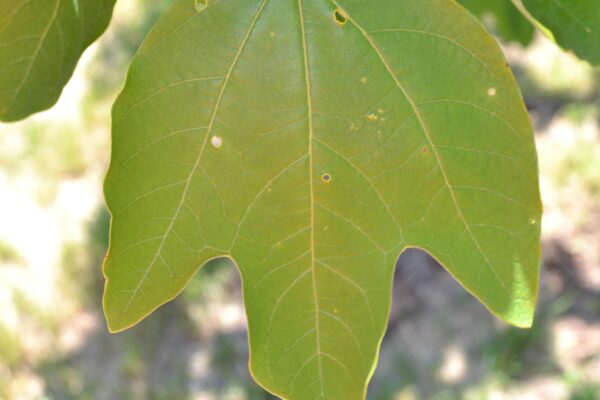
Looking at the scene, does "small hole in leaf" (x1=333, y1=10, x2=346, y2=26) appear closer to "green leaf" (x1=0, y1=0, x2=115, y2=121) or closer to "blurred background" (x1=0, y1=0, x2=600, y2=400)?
"green leaf" (x1=0, y1=0, x2=115, y2=121)

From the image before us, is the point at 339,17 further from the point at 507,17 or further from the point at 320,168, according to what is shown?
the point at 507,17

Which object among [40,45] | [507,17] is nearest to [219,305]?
[507,17]

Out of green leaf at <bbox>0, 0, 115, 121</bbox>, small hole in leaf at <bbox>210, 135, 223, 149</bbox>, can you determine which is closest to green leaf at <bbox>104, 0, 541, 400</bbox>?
small hole in leaf at <bbox>210, 135, 223, 149</bbox>

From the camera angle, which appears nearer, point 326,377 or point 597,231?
point 326,377

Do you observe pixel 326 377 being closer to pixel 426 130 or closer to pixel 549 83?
pixel 426 130

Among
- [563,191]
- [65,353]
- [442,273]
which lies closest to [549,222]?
[563,191]

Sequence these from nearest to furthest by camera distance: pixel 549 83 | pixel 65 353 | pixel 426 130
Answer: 1. pixel 426 130
2. pixel 65 353
3. pixel 549 83

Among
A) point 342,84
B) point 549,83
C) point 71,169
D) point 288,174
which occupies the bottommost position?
point 71,169
